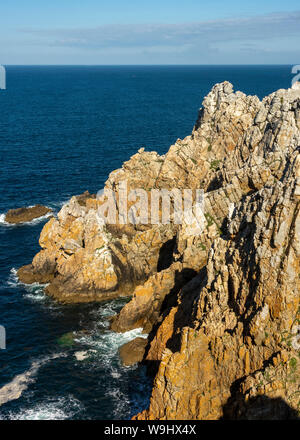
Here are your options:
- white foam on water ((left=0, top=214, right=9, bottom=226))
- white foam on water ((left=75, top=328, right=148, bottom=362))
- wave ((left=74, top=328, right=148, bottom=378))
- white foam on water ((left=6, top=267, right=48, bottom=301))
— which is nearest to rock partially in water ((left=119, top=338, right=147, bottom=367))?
wave ((left=74, top=328, right=148, bottom=378))

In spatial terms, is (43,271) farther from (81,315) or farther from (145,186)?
(145,186)

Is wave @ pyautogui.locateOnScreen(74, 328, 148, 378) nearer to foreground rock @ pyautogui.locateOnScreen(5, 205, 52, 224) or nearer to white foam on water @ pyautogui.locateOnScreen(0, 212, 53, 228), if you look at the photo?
white foam on water @ pyautogui.locateOnScreen(0, 212, 53, 228)

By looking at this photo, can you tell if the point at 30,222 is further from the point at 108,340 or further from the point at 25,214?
the point at 108,340

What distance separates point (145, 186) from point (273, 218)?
42.5 m

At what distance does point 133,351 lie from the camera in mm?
53625

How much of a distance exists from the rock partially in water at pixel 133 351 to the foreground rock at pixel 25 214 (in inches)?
1913

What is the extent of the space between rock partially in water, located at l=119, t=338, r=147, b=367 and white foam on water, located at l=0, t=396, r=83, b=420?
806cm

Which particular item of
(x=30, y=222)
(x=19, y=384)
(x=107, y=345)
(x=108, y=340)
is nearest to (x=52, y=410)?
(x=19, y=384)

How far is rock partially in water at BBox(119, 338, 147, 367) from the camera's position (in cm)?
5297

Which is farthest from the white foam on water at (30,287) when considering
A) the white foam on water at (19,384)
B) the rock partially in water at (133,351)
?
the rock partially in water at (133,351)

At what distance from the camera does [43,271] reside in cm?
7238

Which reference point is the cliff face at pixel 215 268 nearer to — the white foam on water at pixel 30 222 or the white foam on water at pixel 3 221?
the white foam on water at pixel 30 222

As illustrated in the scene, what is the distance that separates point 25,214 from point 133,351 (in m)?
51.9
